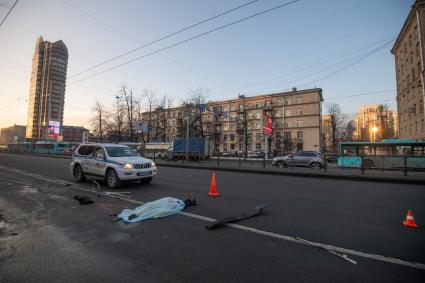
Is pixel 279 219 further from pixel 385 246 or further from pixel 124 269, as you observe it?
pixel 124 269

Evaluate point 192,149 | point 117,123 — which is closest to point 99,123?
point 117,123

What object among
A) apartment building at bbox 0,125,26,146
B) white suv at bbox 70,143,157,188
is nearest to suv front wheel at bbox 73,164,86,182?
white suv at bbox 70,143,157,188

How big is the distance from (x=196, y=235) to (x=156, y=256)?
92 centimetres

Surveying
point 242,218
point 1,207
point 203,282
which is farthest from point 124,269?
point 1,207

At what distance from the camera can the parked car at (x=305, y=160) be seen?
71.9ft

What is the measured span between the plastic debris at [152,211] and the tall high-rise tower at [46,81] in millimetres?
67719

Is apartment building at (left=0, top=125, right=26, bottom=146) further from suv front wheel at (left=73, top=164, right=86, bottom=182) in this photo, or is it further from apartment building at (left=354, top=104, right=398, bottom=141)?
apartment building at (left=354, top=104, right=398, bottom=141)

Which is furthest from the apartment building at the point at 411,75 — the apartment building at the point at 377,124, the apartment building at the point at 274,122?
the apartment building at the point at 274,122

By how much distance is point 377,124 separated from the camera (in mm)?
65375

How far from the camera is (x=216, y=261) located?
296 cm

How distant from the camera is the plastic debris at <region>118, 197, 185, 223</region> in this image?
4754 millimetres

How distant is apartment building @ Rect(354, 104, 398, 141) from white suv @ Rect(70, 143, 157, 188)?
61.3 meters

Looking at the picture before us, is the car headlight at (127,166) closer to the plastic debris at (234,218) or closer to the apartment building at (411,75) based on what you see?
the plastic debris at (234,218)

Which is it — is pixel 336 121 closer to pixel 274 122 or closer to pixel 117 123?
pixel 274 122
